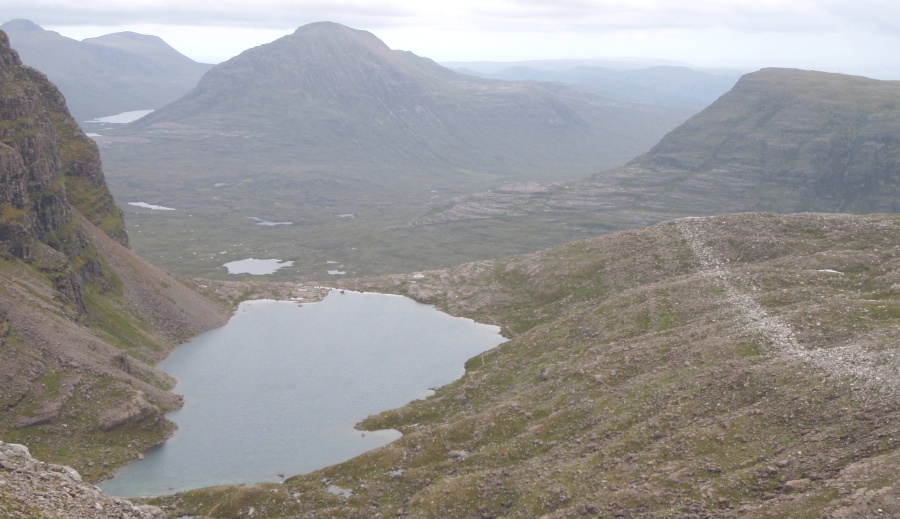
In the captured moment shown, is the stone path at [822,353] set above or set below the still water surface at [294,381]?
above

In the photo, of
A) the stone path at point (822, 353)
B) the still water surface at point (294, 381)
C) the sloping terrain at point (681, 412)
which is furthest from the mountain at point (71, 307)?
the stone path at point (822, 353)

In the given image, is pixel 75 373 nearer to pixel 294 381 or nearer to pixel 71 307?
pixel 71 307

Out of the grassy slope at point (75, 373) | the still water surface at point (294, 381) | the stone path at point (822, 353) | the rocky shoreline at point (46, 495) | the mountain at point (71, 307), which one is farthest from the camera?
the mountain at point (71, 307)

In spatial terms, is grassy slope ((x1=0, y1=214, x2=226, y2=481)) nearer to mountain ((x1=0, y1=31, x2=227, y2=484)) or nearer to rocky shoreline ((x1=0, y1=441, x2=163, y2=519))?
mountain ((x1=0, y1=31, x2=227, y2=484))

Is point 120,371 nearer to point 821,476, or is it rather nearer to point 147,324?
point 147,324

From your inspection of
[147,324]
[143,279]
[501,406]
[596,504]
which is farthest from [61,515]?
[143,279]

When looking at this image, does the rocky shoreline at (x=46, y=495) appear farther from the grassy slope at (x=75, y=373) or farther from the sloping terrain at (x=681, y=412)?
the grassy slope at (x=75, y=373)

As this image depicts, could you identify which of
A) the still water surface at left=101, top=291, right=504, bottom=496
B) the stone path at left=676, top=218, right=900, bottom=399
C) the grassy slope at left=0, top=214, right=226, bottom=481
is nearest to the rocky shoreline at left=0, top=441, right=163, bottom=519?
the still water surface at left=101, top=291, right=504, bottom=496
